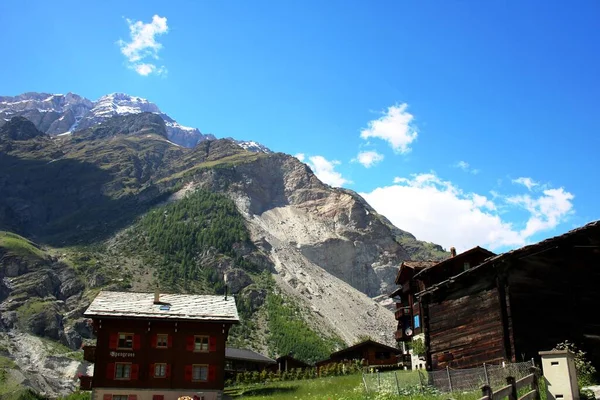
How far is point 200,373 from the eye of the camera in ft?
161

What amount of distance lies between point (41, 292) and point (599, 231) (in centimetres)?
16171

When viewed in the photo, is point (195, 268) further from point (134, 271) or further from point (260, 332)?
point (260, 332)

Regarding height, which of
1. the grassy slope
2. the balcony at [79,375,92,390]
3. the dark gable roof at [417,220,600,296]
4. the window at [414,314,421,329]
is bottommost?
the balcony at [79,375,92,390]

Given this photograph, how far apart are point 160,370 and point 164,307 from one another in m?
5.47

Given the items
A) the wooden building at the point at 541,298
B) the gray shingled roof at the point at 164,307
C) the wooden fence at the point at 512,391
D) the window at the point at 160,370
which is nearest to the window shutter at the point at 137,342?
the gray shingled roof at the point at 164,307

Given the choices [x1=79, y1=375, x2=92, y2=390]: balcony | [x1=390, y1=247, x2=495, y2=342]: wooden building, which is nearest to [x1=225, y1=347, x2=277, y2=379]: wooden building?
[x1=390, y1=247, x2=495, y2=342]: wooden building

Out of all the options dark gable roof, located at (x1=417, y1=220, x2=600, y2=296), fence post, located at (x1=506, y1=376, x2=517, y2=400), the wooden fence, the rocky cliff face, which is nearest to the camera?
the wooden fence

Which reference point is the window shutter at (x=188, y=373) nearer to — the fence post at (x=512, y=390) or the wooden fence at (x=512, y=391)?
the wooden fence at (x=512, y=391)

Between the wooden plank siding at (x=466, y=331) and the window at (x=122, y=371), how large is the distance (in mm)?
26969

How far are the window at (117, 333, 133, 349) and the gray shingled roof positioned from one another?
1.78 metres

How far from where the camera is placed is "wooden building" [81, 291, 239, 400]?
47.8m

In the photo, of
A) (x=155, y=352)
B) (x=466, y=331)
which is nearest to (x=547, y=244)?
(x=466, y=331)

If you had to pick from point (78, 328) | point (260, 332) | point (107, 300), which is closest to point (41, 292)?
point (78, 328)

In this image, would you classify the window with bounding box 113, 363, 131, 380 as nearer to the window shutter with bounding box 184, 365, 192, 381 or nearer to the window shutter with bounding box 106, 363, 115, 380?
the window shutter with bounding box 106, 363, 115, 380
